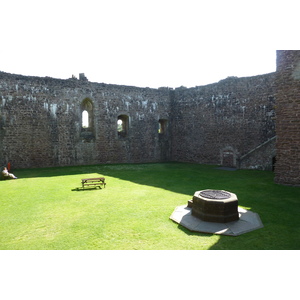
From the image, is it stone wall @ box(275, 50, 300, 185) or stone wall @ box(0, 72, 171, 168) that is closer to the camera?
stone wall @ box(275, 50, 300, 185)

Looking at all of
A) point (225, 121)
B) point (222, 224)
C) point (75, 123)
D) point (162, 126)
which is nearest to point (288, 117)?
point (222, 224)

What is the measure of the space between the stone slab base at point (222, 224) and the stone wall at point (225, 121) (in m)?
8.07

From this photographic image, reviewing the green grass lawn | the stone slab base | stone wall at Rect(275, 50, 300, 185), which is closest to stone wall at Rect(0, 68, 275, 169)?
stone wall at Rect(275, 50, 300, 185)

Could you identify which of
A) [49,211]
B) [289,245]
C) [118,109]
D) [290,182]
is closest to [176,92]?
[118,109]

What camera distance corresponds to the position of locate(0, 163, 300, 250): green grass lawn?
13.5 feet

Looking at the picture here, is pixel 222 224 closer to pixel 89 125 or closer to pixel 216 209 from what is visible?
pixel 216 209

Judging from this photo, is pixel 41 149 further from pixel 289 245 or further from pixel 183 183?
pixel 289 245

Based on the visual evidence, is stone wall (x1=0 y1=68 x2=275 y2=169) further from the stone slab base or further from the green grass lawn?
the stone slab base

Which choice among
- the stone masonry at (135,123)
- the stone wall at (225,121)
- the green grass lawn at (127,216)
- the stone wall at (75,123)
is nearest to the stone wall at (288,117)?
the green grass lawn at (127,216)

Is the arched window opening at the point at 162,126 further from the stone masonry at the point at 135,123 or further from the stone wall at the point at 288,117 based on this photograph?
the stone wall at the point at 288,117

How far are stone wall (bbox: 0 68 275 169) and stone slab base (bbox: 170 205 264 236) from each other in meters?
8.09

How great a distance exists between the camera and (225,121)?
15391 millimetres

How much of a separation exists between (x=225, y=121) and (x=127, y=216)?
1173cm

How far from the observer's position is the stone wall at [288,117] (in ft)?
27.9
